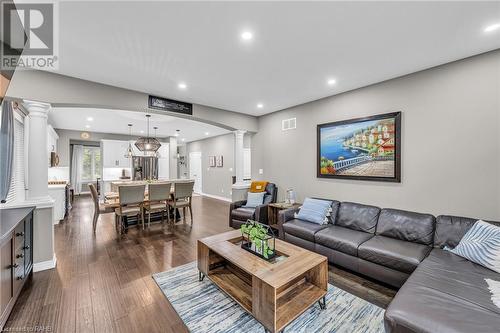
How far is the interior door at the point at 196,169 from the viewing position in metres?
9.82

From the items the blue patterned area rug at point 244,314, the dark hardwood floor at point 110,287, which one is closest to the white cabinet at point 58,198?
the dark hardwood floor at point 110,287

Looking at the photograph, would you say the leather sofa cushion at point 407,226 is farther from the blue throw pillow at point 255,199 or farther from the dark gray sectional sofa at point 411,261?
the blue throw pillow at point 255,199

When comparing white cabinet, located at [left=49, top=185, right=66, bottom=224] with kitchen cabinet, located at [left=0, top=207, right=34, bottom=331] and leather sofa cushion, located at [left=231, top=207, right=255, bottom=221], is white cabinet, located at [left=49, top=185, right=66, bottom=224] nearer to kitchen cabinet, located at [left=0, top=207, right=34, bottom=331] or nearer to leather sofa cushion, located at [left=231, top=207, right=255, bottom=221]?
kitchen cabinet, located at [left=0, top=207, right=34, bottom=331]

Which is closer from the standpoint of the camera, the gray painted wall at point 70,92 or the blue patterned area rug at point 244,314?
the blue patterned area rug at point 244,314

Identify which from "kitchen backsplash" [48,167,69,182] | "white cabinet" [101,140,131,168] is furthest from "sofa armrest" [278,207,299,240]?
"white cabinet" [101,140,131,168]

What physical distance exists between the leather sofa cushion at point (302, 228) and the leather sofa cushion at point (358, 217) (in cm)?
30

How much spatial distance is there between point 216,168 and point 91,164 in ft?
19.5

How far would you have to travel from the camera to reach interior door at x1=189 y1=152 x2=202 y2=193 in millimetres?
9820

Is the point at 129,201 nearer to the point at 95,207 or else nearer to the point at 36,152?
the point at 95,207

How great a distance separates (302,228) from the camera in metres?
3.11

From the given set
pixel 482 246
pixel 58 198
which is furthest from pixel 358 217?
pixel 58 198

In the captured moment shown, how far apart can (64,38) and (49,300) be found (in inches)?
107

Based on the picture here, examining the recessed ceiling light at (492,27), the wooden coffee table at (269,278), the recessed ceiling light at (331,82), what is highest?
the recessed ceiling light at (331,82)

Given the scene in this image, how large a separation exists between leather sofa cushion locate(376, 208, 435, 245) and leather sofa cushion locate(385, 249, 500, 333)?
603 millimetres
